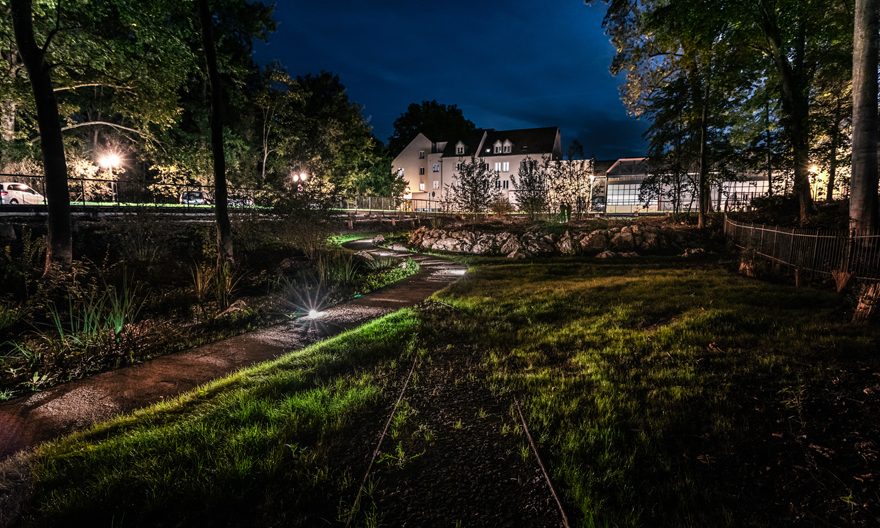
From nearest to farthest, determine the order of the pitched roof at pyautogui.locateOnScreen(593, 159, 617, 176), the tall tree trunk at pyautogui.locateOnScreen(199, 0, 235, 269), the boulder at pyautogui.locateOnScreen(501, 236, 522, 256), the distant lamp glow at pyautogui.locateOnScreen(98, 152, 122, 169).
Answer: the tall tree trunk at pyautogui.locateOnScreen(199, 0, 235, 269) → the boulder at pyautogui.locateOnScreen(501, 236, 522, 256) → the distant lamp glow at pyautogui.locateOnScreen(98, 152, 122, 169) → the pitched roof at pyautogui.locateOnScreen(593, 159, 617, 176)

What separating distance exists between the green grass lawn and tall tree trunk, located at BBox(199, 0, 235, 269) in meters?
5.05

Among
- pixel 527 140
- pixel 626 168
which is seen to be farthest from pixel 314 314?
pixel 527 140

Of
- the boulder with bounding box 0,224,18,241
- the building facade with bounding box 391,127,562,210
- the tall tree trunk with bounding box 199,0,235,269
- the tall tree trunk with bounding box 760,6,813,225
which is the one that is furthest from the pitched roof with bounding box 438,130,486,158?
the boulder with bounding box 0,224,18,241

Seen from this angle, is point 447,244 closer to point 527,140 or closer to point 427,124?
point 527,140

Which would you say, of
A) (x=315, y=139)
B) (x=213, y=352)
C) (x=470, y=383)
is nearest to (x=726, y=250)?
(x=470, y=383)

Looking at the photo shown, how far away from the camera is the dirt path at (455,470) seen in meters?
2.30

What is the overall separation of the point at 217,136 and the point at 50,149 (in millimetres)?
2951

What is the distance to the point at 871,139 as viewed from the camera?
704 centimetres

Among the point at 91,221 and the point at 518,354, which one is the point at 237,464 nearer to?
the point at 518,354

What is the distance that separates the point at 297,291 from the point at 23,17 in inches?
276

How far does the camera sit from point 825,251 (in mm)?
7547

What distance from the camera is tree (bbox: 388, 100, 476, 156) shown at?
77.6 meters

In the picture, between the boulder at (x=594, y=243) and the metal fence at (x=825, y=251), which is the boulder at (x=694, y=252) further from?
the metal fence at (x=825, y=251)

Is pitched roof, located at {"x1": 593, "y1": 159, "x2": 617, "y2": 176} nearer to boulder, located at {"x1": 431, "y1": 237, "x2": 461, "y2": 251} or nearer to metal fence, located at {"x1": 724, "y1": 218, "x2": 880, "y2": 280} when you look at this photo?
boulder, located at {"x1": 431, "y1": 237, "x2": 461, "y2": 251}
